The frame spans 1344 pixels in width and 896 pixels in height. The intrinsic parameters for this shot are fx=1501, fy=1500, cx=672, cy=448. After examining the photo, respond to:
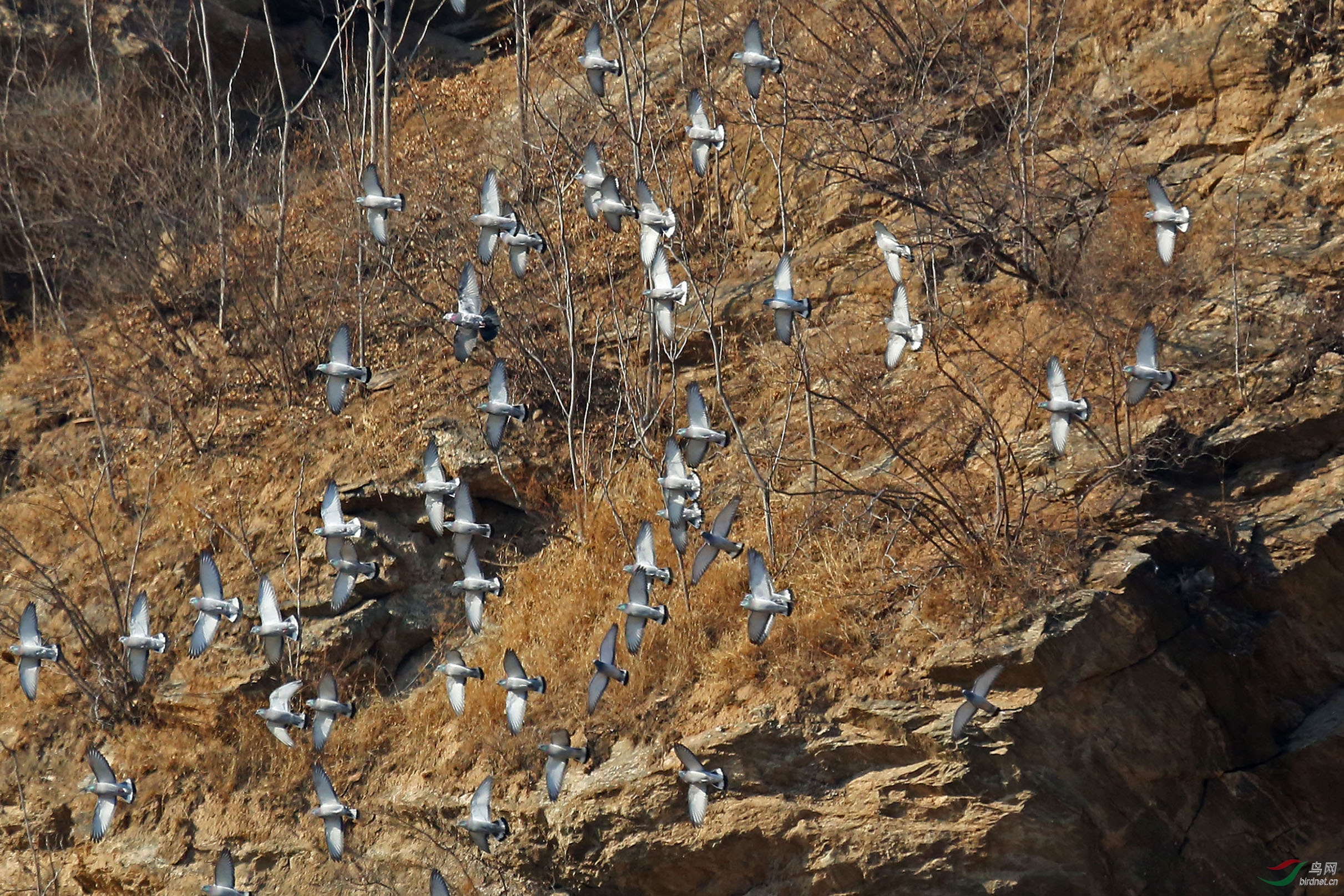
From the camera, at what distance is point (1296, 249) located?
11664 mm

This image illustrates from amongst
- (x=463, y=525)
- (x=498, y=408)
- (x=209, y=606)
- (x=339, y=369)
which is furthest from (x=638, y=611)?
(x=209, y=606)

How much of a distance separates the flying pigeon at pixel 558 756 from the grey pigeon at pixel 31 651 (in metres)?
4.35

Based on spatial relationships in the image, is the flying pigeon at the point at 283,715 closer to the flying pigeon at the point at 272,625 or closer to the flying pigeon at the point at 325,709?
the flying pigeon at the point at 325,709

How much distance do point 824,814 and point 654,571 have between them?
7.10 ft

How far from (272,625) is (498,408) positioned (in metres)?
2.52

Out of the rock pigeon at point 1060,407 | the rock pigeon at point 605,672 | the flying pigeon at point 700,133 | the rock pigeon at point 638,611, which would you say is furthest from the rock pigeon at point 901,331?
the rock pigeon at point 605,672

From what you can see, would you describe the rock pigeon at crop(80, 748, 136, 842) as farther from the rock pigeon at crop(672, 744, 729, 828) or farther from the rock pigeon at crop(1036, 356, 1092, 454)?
the rock pigeon at crop(1036, 356, 1092, 454)

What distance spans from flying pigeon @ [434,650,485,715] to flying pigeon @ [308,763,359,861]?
1.12 meters

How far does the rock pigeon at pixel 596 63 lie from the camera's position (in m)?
12.8

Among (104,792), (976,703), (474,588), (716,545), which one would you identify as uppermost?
(716,545)

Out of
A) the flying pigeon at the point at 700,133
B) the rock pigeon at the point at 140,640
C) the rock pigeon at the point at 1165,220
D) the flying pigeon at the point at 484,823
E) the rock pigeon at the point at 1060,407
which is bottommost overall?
the flying pigeon at the point at 484,823

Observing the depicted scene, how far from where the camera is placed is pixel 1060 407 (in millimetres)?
10086

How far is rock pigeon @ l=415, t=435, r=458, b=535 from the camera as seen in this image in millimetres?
12195

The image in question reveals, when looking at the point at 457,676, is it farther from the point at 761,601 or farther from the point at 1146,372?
the point at 1146,372
